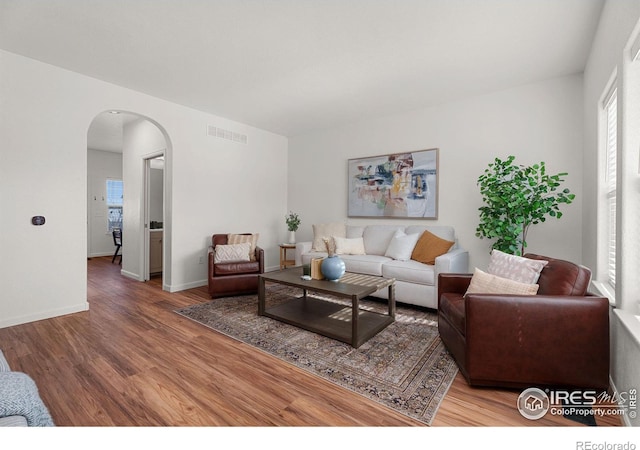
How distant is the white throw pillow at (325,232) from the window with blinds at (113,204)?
20.7ft

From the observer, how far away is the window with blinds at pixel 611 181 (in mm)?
2318

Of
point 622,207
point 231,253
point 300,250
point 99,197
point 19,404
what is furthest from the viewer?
point 99,197

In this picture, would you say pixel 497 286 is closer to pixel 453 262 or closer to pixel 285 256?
pixel 453 262

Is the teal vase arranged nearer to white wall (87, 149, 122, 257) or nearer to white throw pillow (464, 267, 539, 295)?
white throw pillow (464, 267, 539, 295)

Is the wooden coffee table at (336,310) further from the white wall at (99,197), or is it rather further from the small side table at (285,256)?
the white wall at (99,197)

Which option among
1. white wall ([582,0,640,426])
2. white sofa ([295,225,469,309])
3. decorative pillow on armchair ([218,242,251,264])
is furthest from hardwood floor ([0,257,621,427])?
white sofa ([295,225,469,309])

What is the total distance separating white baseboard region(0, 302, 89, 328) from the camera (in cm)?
292

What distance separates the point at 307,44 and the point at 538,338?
2.85 m

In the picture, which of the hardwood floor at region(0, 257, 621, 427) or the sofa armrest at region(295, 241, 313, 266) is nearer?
the hardwood floor at region(0, 257, 621, 427)

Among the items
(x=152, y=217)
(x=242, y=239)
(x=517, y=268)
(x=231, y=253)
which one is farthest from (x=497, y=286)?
(x=152, y=217)

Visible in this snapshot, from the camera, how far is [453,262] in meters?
3.37

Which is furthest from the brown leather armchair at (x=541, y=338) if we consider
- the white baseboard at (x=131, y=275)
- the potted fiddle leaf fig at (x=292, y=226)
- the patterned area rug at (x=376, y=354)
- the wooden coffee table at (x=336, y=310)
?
the white baseboard at (x=131, y=275)

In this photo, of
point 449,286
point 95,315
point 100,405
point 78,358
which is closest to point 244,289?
point 95,315

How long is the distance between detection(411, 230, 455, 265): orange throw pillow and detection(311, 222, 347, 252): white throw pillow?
1280mm
